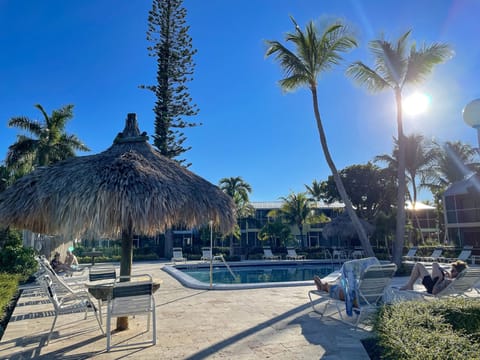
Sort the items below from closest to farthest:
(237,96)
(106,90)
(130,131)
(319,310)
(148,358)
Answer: (148,358) → (130,131) → (319,310) → (106,90) → (237,96)

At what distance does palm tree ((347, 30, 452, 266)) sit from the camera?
11461 mm

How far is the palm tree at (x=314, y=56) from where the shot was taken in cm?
1085

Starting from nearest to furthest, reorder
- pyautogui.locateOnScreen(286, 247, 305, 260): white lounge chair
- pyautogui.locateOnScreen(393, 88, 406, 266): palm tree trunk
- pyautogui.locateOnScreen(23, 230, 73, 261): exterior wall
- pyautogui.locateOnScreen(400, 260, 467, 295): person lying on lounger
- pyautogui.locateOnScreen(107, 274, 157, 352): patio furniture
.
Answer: pyautogui.locateOnScreen(107, 274, 157, 352): patio furniture
pyautogui.locateOnScreen(400, 260, 467, 295): person lying on lounger
pyautogui.locateOnScreen(393, 88, 406, 266): palm tree trunk
pyautogui.locateOnScreen(23, 230, 73, 261): exterior wall
pyautogui.locateOnScreen(286, 247, 305, 260): white lounge chair

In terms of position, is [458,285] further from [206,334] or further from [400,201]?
[400,201]

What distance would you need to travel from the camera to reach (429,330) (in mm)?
3305

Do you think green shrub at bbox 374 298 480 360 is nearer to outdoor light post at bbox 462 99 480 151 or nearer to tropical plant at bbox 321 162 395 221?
outdoor light post at bbox 462 99 480 151

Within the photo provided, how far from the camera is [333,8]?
35.9 feet

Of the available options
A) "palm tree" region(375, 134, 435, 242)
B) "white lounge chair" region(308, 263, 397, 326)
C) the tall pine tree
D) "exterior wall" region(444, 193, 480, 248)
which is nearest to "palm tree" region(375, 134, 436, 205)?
Answer: "palm tree" region(375, 134, 435, 242)

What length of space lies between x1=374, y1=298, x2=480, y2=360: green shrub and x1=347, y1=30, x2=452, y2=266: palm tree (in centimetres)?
810

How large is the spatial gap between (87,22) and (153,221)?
9.64 meters

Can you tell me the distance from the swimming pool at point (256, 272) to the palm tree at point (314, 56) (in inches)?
185

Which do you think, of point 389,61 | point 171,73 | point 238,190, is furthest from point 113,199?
point 238,190

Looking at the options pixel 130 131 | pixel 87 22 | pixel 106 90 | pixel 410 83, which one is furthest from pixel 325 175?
pixel 130 131

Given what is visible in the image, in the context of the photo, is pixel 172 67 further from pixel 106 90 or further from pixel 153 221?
pixel 153 221
